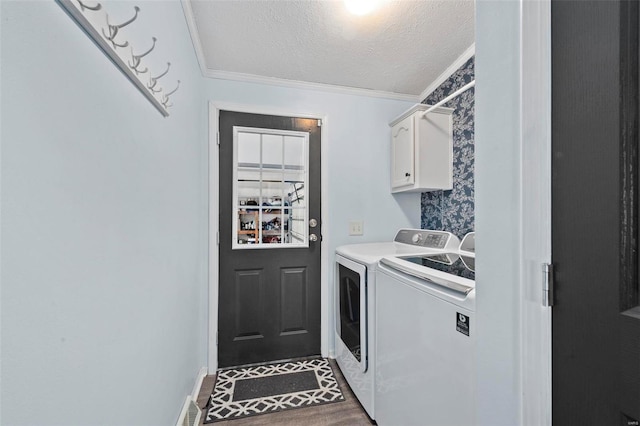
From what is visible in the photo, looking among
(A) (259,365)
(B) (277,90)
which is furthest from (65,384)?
(B) (277,90)

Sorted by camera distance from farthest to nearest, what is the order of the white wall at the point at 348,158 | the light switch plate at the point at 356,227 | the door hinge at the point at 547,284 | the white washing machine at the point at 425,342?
1. the light switch plate at the point at 356,227
2. the white wall at the point at 348,158
3. the white washing machine at the point at 425,342
4. the door hinge at the point at 547,284

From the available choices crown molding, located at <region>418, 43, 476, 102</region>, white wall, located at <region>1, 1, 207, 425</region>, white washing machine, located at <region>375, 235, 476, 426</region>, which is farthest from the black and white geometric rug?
crown molding, located at <region>418, 43, 476, 102</region>

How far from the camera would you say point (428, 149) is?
2059 millimetres

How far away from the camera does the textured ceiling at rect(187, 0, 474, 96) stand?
148 centimetres

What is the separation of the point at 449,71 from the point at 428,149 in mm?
616

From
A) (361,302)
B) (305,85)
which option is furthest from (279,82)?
(361,302)

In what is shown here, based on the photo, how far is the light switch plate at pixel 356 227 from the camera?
229 centimetres

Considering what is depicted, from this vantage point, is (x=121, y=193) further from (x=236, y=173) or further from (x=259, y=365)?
(x=259, y=365)

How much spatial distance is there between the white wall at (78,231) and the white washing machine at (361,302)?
104 centimetres

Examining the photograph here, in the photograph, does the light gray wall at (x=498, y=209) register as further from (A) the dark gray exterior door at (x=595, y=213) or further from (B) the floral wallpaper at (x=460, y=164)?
(B) the floral wallpaper at (x=460, y=164)

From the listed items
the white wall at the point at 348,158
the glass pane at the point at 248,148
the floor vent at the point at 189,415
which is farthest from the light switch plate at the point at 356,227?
the floor vent at the point at 189,415

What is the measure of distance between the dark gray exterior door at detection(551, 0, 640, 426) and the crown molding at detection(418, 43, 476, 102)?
1.56 m

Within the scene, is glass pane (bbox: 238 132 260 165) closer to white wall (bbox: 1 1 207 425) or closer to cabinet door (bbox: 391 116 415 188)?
white wall (bbox: 1 1 207 425)

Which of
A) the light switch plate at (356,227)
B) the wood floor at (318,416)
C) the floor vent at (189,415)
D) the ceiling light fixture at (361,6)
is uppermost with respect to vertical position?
the ceiling light fixture at (361,6)
